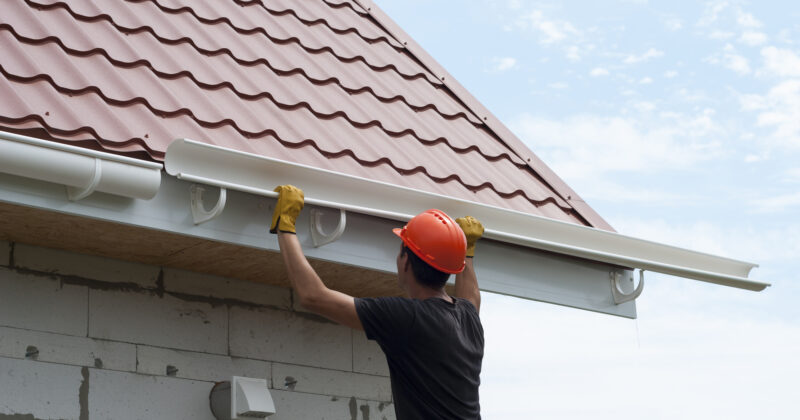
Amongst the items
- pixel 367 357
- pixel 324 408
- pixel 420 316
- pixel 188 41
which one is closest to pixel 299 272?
pixel 420 316

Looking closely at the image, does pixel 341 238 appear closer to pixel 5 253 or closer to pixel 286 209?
pixel 286 209

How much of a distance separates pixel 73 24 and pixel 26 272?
1255 millimetres

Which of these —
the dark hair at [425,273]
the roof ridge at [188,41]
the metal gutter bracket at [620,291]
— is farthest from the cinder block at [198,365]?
the metal gutter bracket at [620,291]

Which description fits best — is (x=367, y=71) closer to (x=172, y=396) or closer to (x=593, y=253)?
(x=593, y=253)

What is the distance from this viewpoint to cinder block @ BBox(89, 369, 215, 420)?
12.8 feet

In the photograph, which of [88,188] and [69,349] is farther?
[69,349]

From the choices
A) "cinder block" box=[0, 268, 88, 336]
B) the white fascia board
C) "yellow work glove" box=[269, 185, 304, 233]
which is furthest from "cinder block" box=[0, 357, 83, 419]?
"yellow work glove" box=[269, 185, 304, 233]

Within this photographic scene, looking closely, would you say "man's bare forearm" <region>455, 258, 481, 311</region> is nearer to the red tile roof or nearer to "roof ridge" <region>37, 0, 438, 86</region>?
the red tile roof

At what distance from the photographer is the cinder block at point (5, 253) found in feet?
12.6

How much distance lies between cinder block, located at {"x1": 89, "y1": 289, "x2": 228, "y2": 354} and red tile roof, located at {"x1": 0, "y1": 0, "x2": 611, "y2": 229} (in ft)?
2.57

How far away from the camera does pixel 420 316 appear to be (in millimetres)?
3342

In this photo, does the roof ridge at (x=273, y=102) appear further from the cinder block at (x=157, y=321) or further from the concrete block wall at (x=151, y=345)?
the cinder block at (x=157, y=321)

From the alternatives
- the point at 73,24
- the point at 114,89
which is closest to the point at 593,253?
the point at 114,89

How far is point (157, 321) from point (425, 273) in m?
1.33
